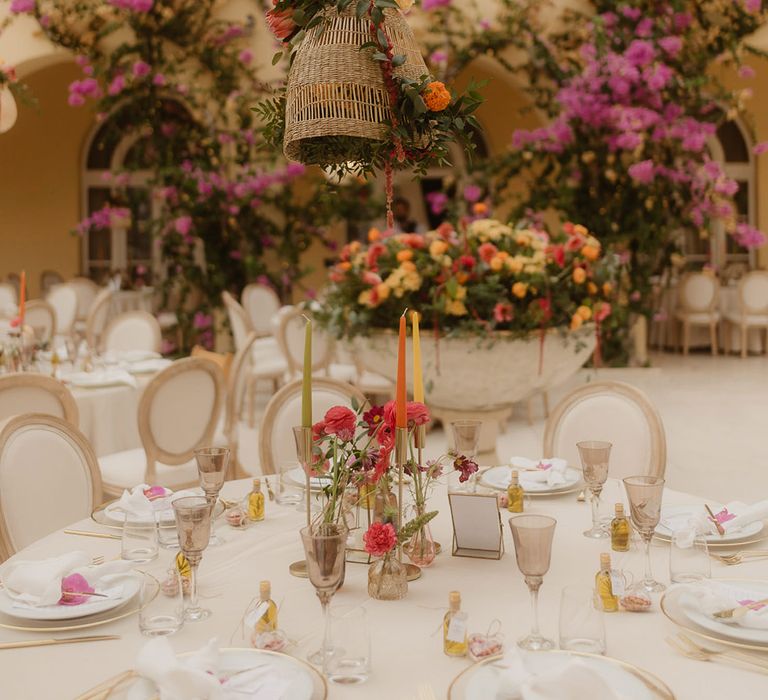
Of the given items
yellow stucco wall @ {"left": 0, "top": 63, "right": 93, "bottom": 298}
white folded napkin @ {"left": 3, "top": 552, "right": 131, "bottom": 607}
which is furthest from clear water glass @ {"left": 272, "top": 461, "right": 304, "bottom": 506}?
yellow stucco wall @ {"left": 0, "top": 63, "right": 93, "bottom": 298}

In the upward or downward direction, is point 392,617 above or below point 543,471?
below

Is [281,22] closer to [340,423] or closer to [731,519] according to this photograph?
[340,423]

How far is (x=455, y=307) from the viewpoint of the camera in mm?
4418

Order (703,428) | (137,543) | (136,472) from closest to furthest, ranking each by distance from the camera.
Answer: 1. (137,543)
2. (136,472)
3. (703,428)

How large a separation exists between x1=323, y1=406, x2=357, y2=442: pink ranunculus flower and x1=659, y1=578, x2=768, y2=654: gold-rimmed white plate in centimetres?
63

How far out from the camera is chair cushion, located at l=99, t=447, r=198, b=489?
3.74 meters

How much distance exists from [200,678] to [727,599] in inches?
34.7

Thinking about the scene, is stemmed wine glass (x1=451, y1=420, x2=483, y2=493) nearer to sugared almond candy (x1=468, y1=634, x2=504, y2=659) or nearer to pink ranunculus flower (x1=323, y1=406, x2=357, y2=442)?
pink ranunculus flower (x1=323, y1=406, x2=357, y2=442)

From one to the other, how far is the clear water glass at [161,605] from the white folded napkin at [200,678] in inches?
8.8

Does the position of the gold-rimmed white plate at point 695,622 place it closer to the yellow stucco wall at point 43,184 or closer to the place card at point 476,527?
the place card at point 476,527

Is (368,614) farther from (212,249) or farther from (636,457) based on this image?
(212,249)

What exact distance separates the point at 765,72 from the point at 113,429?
10.1 meters

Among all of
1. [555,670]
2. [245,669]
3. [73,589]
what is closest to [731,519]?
[555,670]

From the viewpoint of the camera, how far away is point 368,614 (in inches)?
64.4
